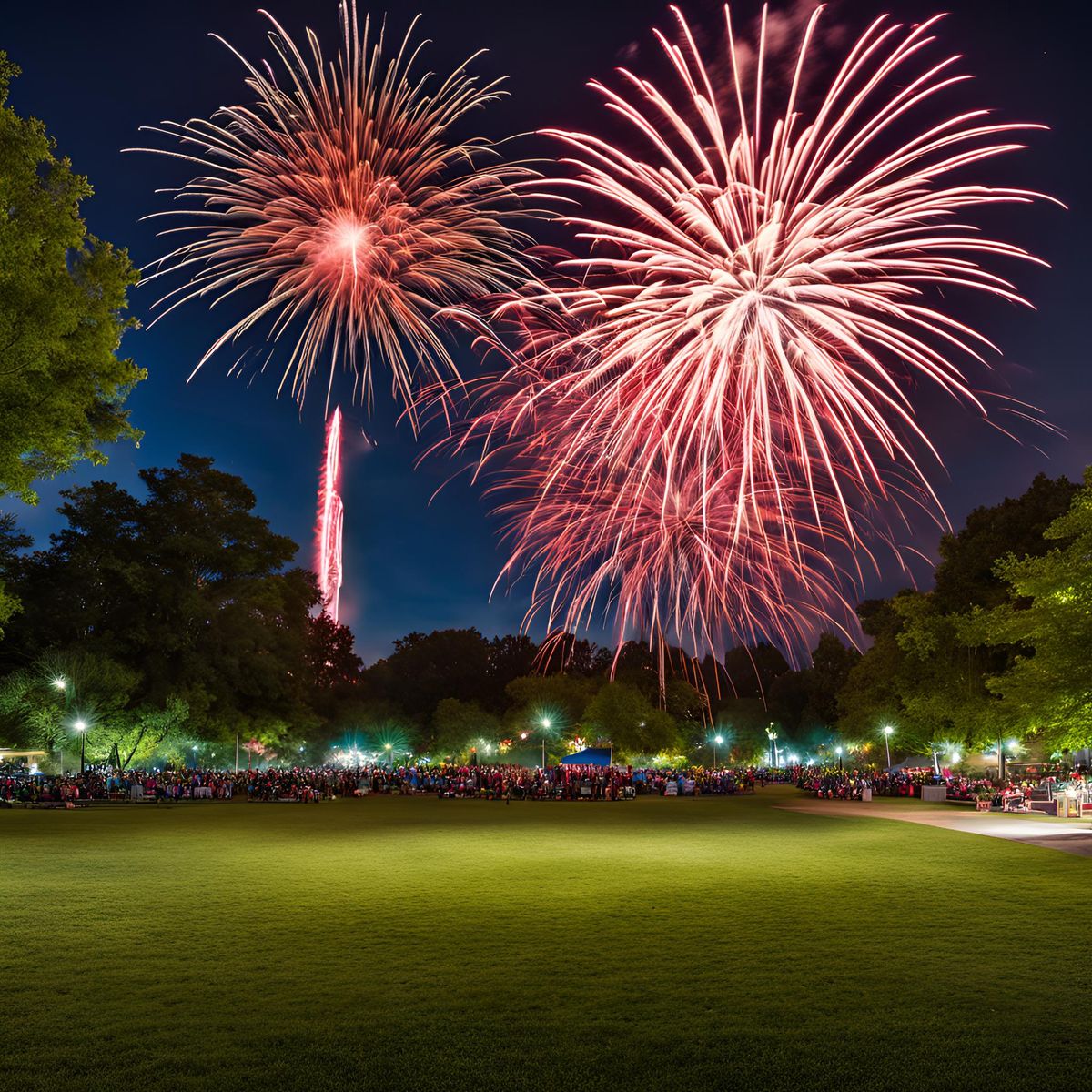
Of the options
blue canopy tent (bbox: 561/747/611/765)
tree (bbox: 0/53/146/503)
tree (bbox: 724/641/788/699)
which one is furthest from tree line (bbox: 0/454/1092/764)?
tree (bbox: 724/641/788/699)

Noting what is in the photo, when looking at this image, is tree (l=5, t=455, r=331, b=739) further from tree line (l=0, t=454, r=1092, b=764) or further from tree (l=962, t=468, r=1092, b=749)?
tree (l=962, t=468, r=1092, b=749)

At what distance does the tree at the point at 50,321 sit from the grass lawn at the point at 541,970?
8.11 meters

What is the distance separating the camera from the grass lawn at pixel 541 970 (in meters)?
6.49

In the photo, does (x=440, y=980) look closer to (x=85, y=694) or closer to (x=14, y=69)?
(x=14, y=69)

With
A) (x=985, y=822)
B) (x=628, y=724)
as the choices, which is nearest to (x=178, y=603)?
(x=628, y=724)

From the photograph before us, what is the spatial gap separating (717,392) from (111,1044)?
17.7 metres

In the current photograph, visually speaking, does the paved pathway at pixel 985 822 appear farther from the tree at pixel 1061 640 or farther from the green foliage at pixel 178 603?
the green foliage at pixel 178 603

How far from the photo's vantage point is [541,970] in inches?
362

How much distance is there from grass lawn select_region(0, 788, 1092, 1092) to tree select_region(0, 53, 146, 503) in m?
8.11

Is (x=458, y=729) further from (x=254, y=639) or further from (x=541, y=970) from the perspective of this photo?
(x=541, y=970)

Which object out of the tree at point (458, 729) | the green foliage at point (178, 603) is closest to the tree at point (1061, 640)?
the green foliage at point (178, 603)

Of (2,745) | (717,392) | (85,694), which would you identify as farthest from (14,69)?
(2,745)

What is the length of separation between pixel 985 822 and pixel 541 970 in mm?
23929

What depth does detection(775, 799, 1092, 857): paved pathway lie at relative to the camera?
880 inches
